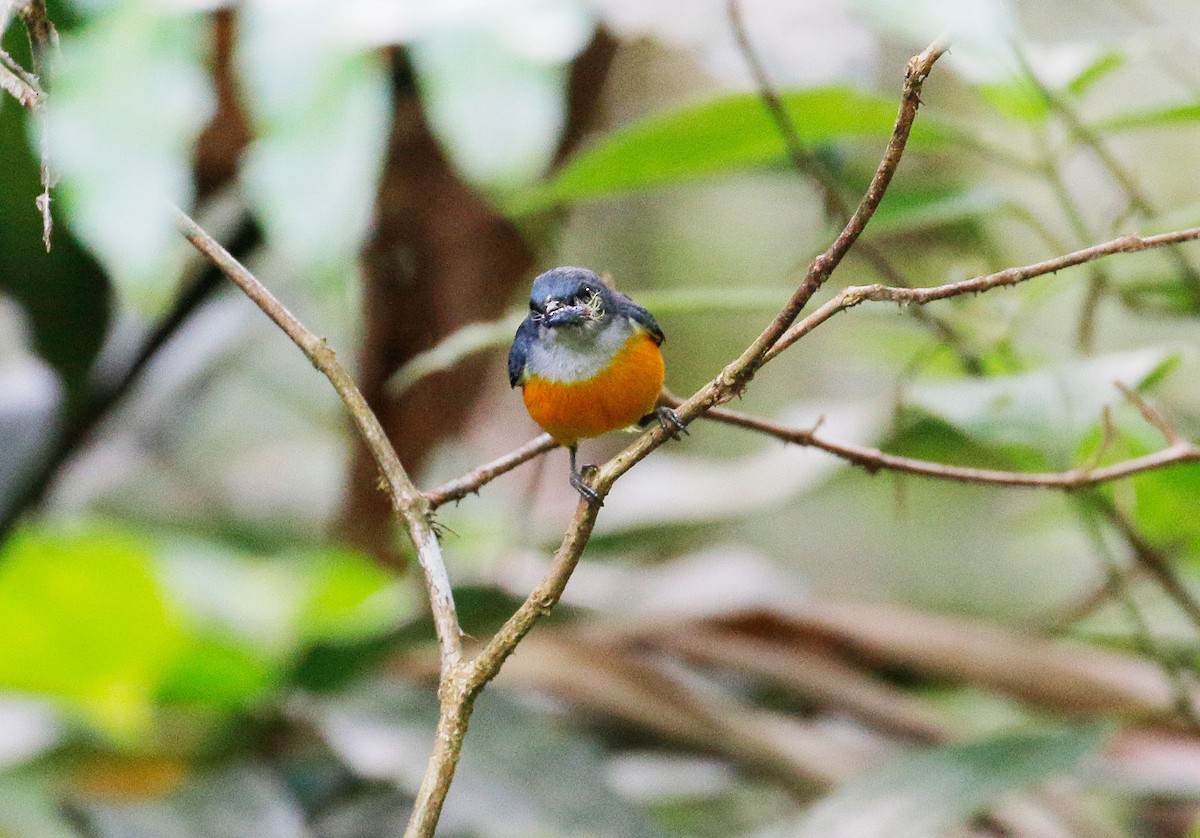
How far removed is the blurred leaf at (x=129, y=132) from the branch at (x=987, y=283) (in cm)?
53

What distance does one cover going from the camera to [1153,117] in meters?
1.47

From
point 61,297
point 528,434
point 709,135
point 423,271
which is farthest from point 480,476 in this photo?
point 528,434

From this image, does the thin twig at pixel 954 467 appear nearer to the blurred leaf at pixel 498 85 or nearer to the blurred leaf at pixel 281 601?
the blurred leaf at pixel 498 85

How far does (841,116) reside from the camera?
157 cm

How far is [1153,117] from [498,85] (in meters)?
0.86

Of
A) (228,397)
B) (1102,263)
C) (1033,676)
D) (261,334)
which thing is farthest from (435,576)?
(228,397)

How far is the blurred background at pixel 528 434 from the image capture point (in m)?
1.12

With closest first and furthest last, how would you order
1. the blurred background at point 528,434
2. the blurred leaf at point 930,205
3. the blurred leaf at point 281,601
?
the blurred background at point 528,434 < the blurred leaf at point 930,205 < the blurred leaf at point 281,601

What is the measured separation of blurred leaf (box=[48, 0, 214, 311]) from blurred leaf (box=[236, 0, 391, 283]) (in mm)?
69

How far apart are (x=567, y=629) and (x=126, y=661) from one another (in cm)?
90

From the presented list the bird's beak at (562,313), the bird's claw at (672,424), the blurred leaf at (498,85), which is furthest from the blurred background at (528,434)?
the bird's claw at (672,424)

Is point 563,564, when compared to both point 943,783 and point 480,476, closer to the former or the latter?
point 480,476

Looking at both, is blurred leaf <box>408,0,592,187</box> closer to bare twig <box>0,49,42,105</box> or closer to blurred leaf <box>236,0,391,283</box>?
blurred leaf <box>236,0,391,283</box>

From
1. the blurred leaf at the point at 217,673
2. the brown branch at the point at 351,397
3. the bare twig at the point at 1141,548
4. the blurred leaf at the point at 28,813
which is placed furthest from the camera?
the blurred leaf at the point at 217,673
